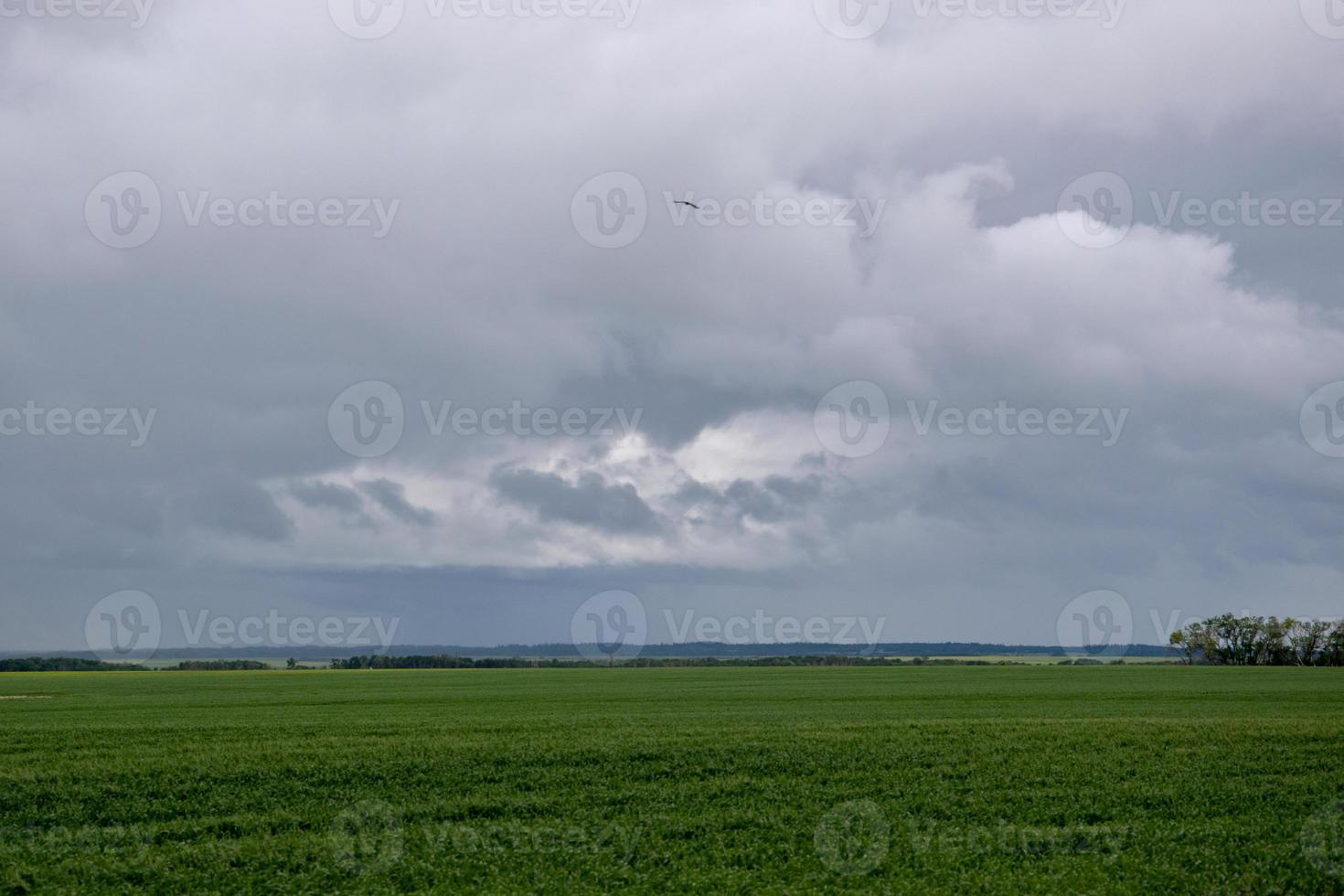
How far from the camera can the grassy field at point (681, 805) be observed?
1945 cm

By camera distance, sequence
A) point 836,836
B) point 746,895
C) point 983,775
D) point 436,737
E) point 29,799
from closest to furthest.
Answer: point 746,895 → point 836,836 → point 29,799 → point 983,775 → point 436,737

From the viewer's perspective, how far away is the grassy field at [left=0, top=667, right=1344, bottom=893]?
19.5m

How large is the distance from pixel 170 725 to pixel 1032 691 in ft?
194

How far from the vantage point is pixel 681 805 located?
24609mm

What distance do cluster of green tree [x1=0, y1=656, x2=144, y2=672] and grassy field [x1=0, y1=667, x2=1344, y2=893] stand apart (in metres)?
141

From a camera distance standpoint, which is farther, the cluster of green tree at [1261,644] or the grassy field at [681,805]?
the cluster of green tree at [1261,644]

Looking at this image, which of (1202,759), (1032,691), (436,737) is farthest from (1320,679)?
(436,737)

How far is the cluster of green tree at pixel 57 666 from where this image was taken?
522 ft

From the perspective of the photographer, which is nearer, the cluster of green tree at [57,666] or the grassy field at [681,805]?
the grassy field at [681,805]

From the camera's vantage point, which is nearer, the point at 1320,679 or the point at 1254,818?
the point at 1254,818

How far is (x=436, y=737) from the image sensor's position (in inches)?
1387

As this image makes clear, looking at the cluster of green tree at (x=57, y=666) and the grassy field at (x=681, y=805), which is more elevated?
the grassy field at (x=681, y=805)

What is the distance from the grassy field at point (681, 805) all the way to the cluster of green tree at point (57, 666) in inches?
5546

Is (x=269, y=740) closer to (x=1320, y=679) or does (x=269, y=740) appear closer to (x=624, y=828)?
(x=624, y=828)
